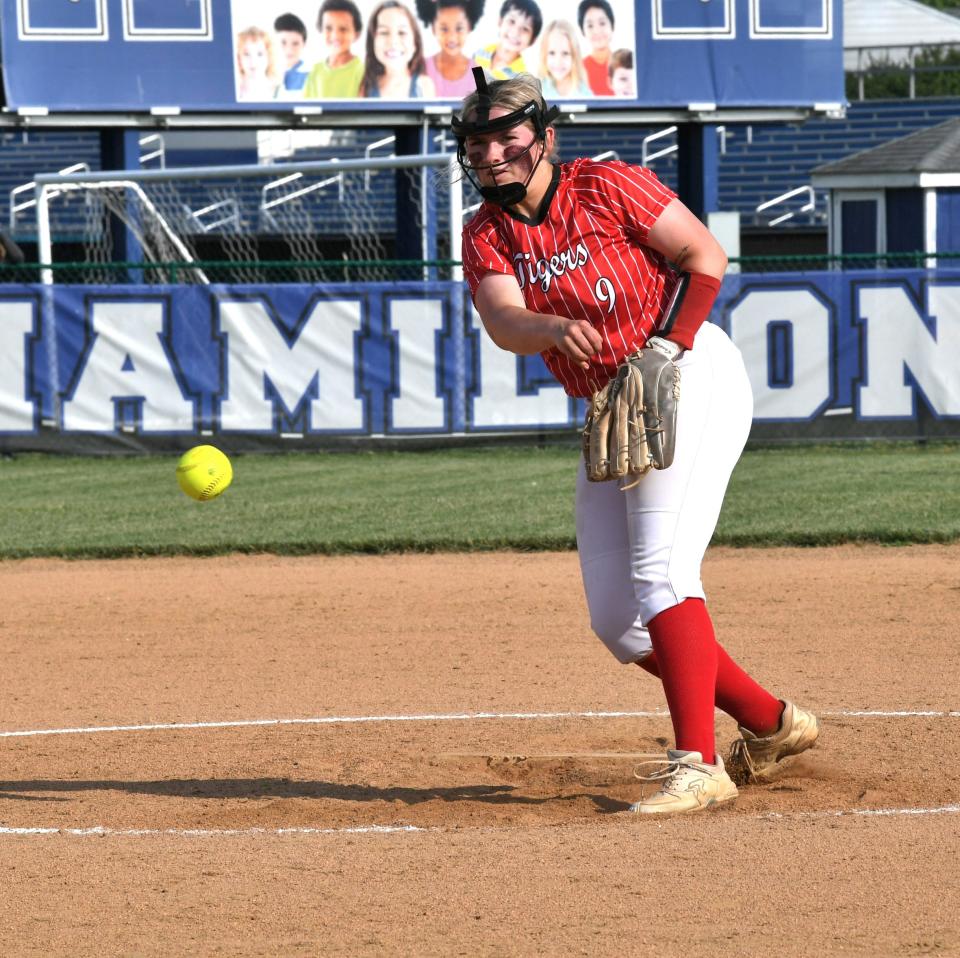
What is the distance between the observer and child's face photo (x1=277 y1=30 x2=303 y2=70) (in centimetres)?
1716

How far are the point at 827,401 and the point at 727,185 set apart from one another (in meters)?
15.4

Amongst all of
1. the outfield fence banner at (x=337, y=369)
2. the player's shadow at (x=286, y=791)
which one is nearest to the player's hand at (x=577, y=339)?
the player's shadow at (x=286, y=791)

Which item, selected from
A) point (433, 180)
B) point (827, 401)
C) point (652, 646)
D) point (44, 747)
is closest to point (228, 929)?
point (652, 646)

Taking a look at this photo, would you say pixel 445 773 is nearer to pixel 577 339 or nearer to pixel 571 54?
pixel 577 339

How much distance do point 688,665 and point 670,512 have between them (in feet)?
1.37

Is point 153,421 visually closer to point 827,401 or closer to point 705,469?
point 827,401

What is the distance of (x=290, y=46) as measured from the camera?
1722cm

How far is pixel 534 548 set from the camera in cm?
994

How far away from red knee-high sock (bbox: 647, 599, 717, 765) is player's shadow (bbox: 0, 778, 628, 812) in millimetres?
391

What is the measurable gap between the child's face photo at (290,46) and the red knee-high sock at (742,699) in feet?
45.2

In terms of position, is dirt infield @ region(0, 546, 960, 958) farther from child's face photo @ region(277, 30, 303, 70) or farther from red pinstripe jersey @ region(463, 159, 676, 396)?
child's face photo @ region(277, 30, 303, 70)

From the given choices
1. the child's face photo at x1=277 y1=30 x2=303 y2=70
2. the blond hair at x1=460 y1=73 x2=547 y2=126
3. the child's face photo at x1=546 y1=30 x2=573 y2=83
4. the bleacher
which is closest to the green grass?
the child's face photo at x1=277 y1=30 x2=303 y2=70

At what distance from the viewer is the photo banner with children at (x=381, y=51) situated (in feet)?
55.2

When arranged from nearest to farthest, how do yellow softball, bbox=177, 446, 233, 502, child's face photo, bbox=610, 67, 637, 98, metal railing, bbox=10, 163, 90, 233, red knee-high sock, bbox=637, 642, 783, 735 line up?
red knee-high sock, bbox=637, 642, 783, 735
yellow softball, bbox=177, 446, 233, 502
child's face photo, bbox=610, 67, 637, 98
metal railing, bbox=10, 163, 90, 233
